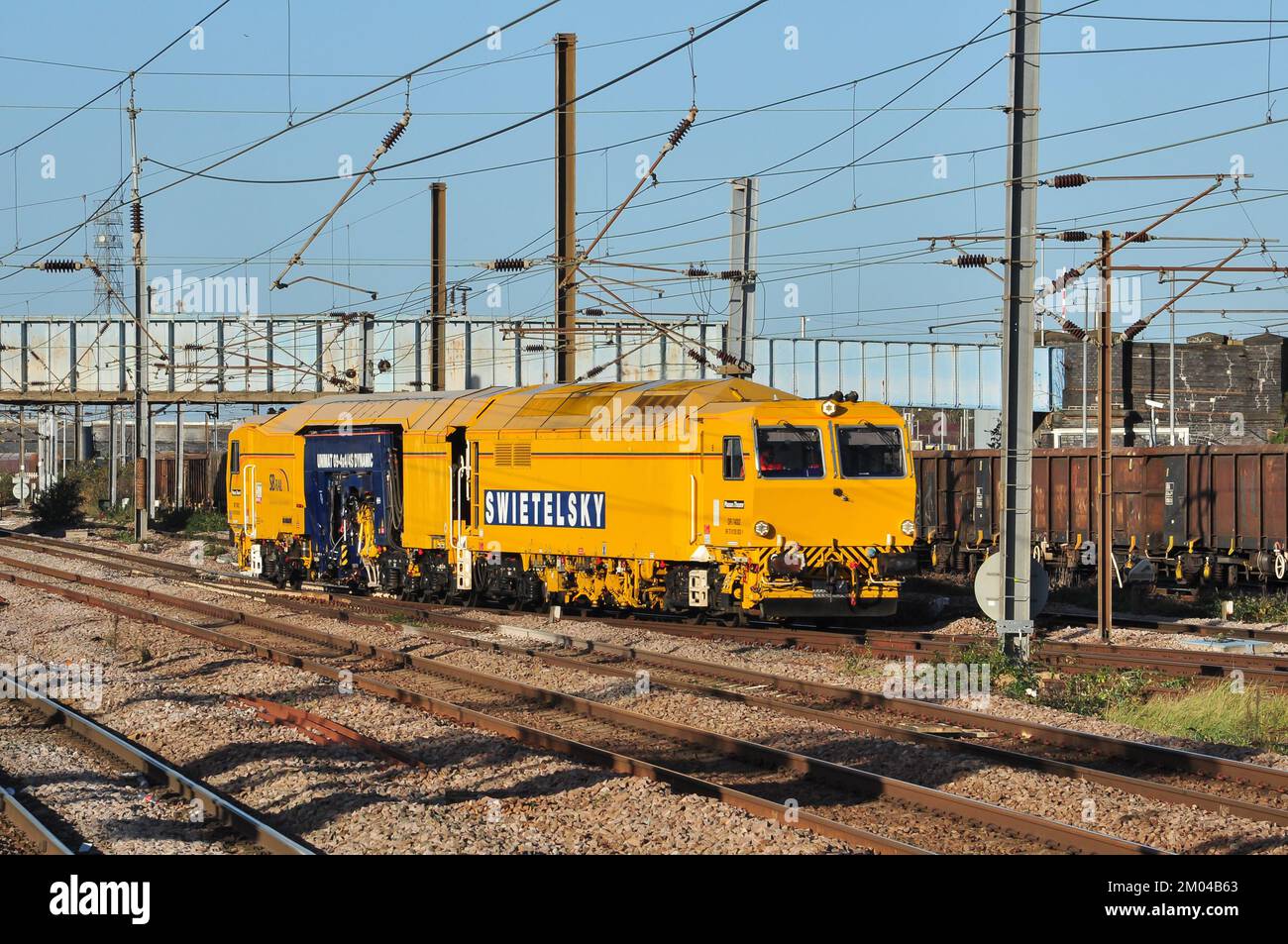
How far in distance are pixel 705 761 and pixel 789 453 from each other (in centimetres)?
792

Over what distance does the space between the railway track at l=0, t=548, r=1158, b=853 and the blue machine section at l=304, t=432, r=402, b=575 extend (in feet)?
18.1

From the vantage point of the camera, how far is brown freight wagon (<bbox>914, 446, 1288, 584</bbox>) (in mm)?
25547

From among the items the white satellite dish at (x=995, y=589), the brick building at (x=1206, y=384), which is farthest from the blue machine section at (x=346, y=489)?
the brick building at (x=1206, y=384)

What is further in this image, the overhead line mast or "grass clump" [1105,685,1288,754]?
the overhead line mast

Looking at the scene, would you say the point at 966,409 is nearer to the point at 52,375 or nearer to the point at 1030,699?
the point at 52,375

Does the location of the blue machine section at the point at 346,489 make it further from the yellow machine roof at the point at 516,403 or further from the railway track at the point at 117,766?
the railway track at the point at 117,766

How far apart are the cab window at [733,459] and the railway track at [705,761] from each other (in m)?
4.51

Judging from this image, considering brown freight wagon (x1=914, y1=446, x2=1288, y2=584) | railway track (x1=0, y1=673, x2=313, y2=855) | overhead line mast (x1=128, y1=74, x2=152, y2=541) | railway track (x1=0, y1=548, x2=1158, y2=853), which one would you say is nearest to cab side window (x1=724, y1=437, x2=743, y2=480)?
railway track (x1=0, y1=548, x2=1158, y2=853)

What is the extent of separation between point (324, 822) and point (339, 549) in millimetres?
17932

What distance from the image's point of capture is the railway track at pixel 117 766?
972 cm

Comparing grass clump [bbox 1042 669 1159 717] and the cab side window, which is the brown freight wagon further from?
grass clump [bbox 1042 669 1159 717]

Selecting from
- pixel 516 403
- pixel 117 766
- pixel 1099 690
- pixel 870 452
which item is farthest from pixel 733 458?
pixel 117 766

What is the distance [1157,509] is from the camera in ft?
90.4

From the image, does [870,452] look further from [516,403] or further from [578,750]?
[578,750]
